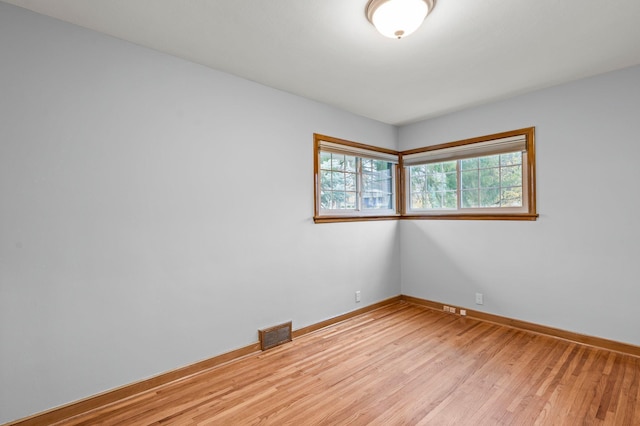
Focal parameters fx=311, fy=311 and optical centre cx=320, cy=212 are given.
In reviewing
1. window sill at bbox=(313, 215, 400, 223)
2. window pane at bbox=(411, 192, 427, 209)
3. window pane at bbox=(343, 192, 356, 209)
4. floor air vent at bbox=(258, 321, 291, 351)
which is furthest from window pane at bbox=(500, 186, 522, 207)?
floor air vent at bbox=(258, 321, 291, 351)

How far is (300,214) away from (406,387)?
1.77m

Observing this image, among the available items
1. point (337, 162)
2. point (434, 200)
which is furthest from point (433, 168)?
point (337, 162)

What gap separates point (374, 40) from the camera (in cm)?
215

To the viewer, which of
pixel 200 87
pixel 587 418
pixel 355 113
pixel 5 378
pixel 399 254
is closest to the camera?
pixel 5 378

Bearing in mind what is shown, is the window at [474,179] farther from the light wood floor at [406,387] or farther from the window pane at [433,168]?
the light wood floor at [406,387]

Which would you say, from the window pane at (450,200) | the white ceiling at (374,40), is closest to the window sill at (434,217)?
the window pane at (450,200)

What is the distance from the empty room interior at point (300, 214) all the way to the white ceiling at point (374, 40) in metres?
0.02

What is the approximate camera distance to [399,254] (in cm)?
437

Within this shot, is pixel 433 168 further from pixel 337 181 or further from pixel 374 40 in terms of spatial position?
pixel 374 40

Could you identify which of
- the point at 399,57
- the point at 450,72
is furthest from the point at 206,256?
the point at 450,72

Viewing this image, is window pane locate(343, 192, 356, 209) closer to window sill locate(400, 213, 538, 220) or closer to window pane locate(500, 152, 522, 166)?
window sill locate(400, 213, 538, 220)

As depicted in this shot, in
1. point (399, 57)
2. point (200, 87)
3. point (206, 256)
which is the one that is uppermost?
point (399, 57)

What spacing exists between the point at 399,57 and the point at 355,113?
1387 mm

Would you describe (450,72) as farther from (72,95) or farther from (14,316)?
(14,316)
